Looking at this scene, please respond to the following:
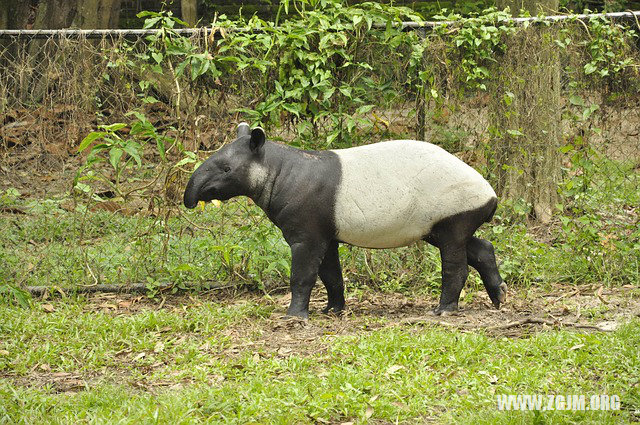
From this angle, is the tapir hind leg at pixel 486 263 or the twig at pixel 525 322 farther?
the tapir hind leg at pixel 486 263

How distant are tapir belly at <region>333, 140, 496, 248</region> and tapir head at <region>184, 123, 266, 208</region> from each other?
690 millimetres

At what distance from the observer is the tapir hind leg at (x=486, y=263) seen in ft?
22.5

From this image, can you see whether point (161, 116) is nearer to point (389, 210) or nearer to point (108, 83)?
point (108, 83)

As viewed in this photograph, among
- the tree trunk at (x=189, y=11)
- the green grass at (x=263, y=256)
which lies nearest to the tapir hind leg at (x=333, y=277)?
the green grass at (x=263, y=256)

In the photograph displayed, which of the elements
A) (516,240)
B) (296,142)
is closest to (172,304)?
(296,142)

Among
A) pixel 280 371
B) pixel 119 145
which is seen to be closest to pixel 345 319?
pixel 280 371

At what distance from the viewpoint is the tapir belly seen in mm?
6584

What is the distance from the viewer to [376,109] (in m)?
8.01

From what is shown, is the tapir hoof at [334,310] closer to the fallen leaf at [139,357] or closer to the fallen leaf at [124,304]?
the fallen leaf at [139,357]

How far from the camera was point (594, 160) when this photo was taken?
26.9ft

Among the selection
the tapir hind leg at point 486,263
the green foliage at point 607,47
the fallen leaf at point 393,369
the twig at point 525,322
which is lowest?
the fallen leaf at point 393,369

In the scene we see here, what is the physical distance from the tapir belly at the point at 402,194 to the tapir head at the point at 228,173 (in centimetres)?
69

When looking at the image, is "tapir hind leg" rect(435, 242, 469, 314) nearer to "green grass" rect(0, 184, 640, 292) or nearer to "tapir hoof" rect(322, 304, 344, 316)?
"tapir hoof" rect(322, 304, 344, 316)

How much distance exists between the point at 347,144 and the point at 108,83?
2.29 m
